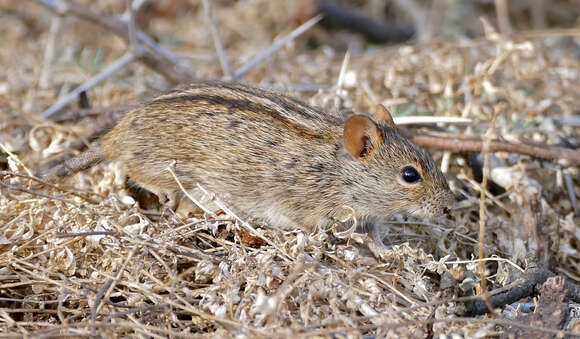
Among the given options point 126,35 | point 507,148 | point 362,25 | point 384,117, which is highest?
point 362,25

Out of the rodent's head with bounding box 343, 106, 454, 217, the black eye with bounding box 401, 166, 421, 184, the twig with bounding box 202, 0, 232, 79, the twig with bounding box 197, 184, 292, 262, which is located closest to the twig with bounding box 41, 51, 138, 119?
the twig with bounding box 202, 0, 232, 79

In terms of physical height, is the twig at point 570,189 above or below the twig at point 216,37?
below

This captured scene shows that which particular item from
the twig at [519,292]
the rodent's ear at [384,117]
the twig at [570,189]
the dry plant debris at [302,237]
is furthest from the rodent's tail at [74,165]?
the twig at [570,189]

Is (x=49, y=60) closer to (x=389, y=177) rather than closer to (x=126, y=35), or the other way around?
(x=126, y=35)

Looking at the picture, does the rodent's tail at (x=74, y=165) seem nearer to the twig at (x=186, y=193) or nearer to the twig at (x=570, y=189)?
the twig at (x=186, y=193)

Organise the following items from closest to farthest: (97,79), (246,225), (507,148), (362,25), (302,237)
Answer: (302,237) < (246,225) < (507,148) < (97,79) < (362,25)

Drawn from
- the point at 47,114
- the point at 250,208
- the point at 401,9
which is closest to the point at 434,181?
the point at 250,208

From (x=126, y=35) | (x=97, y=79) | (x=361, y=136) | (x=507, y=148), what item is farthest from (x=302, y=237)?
(x=126, y=35)
